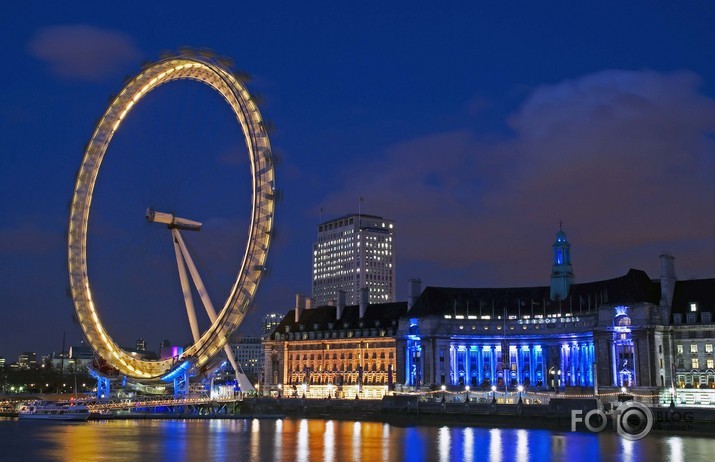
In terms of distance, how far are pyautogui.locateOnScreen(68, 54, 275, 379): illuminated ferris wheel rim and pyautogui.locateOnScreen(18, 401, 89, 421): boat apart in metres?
13.6

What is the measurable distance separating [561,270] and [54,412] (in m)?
71.4

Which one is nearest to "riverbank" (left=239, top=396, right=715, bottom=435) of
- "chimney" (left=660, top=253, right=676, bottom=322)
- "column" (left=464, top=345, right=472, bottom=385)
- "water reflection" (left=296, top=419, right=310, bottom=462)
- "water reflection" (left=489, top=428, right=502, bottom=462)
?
"water reflection" (left=489, top=428, right=502, bottom=462)

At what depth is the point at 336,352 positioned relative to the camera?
490 feet

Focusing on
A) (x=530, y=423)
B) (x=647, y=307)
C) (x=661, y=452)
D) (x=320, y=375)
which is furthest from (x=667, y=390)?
(x=320, y=375)

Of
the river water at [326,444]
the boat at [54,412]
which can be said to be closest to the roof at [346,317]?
the boat at [54,412]

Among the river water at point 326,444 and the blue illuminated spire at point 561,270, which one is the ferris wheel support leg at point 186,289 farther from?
the blue illuminated spire at point 561,270

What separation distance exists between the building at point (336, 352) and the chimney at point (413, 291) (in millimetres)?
2983

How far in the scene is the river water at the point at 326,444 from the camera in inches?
2557

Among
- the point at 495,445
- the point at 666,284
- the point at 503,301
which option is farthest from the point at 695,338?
the point at 495,445

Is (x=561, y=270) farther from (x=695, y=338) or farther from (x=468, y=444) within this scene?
(x=468, y=444)

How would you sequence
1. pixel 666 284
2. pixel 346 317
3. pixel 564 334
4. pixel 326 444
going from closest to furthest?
pixel 326 444
pixel 666 284
pixel 564 334
pixel 346 317

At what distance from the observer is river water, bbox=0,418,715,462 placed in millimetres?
64938

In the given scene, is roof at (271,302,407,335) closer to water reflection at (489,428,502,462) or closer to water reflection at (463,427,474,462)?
water reflection at (463,427,474,462)

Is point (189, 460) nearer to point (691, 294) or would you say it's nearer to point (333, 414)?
point (333, 414)
